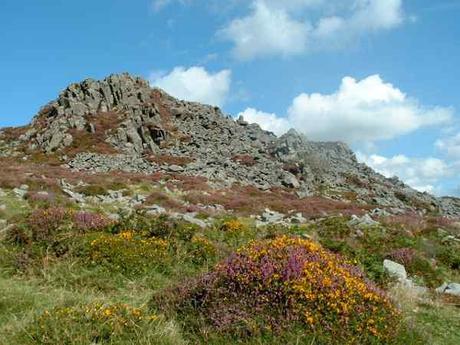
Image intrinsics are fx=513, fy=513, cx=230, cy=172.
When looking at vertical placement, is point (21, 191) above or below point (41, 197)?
above

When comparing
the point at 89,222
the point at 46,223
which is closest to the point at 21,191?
the point at 89,222

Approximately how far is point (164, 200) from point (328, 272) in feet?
73.0

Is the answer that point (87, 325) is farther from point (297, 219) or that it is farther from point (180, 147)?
point (180, 147)

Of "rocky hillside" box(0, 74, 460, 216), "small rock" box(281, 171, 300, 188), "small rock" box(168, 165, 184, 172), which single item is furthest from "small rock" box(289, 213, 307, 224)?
"small rock" box(281, 171, 300, 188)

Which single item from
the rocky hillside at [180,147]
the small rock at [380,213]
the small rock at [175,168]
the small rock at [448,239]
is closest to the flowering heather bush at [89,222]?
the small rock at [448,239]

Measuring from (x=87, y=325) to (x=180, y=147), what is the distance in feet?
216

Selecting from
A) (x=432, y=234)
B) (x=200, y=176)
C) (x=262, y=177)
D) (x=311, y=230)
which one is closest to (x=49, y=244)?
(x=311, y=230)

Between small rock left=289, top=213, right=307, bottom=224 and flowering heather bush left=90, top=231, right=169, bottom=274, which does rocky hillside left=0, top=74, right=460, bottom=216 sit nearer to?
small rock left=289, top=213, right=307, bottom=224

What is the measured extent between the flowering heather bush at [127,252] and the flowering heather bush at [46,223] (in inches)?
62.2

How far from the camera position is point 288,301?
7.77m

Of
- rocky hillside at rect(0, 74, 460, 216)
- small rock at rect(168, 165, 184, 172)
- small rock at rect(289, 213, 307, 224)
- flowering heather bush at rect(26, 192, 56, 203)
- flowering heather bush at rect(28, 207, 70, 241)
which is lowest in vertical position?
flowering heather bush at rect(28, 207, 70, 241)

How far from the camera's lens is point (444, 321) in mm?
10180

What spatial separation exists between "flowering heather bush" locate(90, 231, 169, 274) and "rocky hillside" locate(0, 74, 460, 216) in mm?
34904

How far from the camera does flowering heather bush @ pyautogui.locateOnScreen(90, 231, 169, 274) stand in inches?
444
